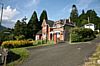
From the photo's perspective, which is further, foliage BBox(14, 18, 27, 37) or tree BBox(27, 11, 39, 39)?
tree BBox(27, 11, 39, 39)

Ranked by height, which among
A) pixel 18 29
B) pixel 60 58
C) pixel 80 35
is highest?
pixel 18 29

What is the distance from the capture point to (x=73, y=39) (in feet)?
144

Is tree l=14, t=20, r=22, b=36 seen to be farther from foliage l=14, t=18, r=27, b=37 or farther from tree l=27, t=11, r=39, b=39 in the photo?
tree l=27, t=11, r=39, b=39

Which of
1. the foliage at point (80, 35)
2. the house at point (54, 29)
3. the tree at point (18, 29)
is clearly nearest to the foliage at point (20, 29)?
the tree at point (18, 29)

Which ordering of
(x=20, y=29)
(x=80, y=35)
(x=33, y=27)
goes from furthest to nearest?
(x=33, y=27)
(x=20, y=29)
(x=80, y=35)

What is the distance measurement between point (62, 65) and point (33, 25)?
5708 centimetres

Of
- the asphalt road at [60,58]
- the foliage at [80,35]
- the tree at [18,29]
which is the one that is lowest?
the asphalt road at [60,58]

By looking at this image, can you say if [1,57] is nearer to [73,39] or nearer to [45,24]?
[73,39]

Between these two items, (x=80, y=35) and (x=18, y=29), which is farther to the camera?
(x=18, y=29)

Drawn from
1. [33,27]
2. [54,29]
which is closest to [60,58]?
[54,29]

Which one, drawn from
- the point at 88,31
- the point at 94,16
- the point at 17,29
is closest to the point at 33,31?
the point at 17,29

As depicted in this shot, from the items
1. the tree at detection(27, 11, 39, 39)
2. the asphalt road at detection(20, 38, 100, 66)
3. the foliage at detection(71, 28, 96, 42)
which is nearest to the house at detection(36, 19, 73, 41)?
the tree at detection(27, 11, 39, 39)

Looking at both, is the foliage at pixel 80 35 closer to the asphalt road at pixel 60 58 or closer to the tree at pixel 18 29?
the asphalt road at pixel 60 58

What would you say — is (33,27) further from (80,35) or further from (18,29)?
(80,35)
